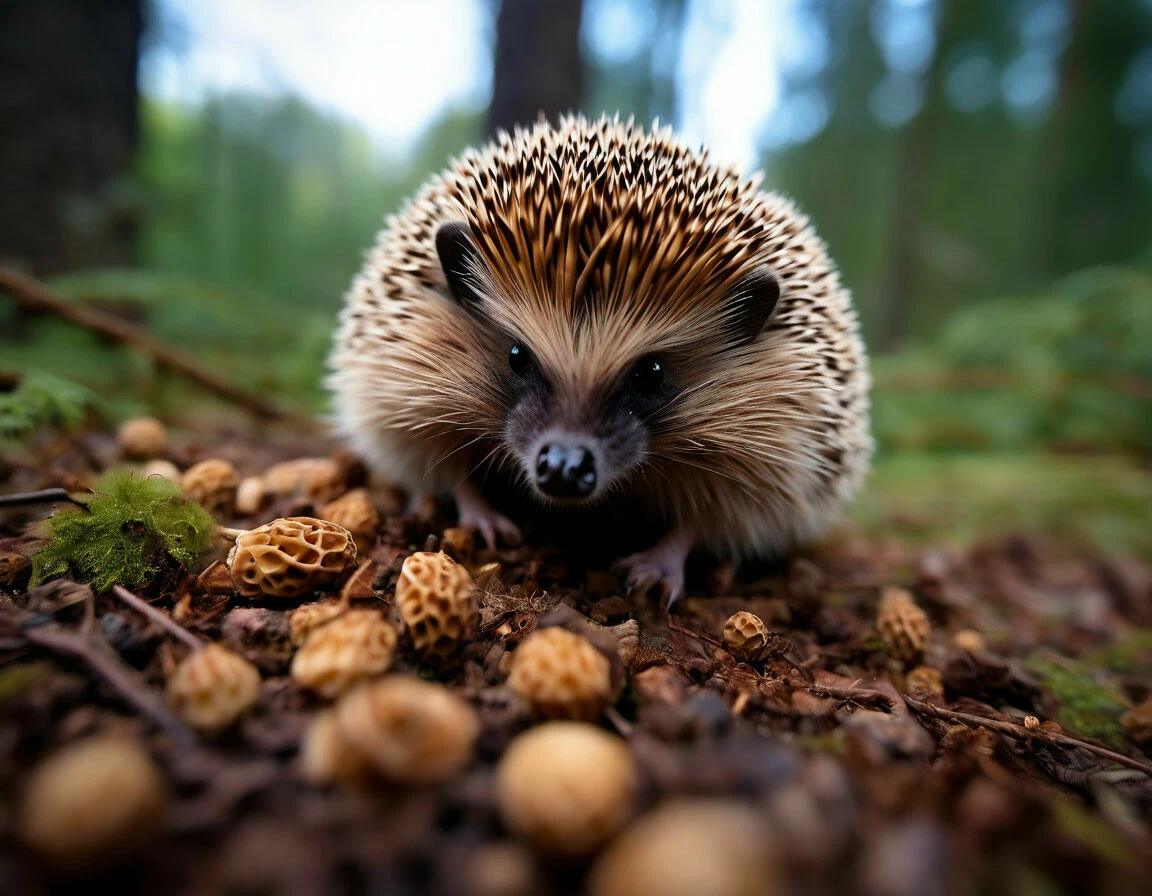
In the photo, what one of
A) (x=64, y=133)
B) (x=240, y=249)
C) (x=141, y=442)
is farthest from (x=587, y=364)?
(x=240, y=249)

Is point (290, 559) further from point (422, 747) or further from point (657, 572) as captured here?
point (657, 572)

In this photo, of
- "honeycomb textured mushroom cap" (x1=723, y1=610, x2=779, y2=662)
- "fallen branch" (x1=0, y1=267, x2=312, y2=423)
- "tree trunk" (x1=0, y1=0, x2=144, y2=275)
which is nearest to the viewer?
"honeycomb textured mushroom cap" (x1=723, y1=610, x2=779, y2=662)

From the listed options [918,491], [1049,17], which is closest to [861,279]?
[1049,17]

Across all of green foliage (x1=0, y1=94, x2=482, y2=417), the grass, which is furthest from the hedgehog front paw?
the grass

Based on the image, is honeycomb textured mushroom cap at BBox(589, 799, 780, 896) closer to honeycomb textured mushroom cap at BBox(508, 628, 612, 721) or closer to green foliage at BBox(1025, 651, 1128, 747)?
honeycomb textured mushroom cap at BBox(508, 628, 612, 721)

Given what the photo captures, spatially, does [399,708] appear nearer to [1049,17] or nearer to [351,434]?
[351,434]

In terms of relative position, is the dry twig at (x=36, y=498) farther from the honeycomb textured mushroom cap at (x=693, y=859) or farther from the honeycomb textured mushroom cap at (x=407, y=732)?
the honeycomb textured mushroom cap at (x=693, y=859)
